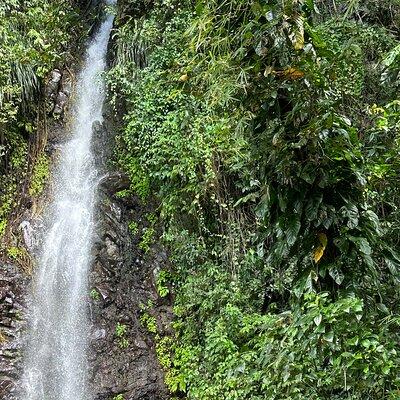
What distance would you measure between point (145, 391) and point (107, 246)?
6.32ft

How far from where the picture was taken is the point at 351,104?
489 cm

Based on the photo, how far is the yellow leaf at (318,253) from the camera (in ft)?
6.21

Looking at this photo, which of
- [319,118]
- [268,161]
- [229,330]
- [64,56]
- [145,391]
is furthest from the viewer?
[64,56]

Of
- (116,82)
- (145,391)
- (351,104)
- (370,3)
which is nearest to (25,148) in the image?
(116,82)

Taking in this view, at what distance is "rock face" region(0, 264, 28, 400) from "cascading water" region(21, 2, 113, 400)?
114mm

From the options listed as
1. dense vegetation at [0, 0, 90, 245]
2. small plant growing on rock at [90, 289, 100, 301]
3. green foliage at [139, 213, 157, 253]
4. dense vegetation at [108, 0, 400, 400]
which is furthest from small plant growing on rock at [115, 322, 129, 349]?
dense vegetation at [108, 0, 400, 400]

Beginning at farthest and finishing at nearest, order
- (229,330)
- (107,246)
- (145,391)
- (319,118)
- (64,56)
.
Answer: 1. (64,56)
2. (107,246)
3. (145,391)
4. (229,330)
5. (319,118)

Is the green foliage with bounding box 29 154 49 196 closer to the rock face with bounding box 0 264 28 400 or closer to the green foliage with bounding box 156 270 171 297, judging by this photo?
the rock face with bounding box 0 264 28 400

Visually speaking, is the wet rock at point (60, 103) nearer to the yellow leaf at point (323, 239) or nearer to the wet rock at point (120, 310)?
A: the wet rock at point (120, 310)

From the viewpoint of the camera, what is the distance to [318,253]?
190 cm

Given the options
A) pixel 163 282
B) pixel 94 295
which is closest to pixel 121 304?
pixel 94 295

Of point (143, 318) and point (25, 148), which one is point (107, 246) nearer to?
point (143, 318)

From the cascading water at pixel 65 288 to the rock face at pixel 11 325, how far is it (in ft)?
0.37

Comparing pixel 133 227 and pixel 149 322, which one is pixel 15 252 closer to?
pixel 133 227
